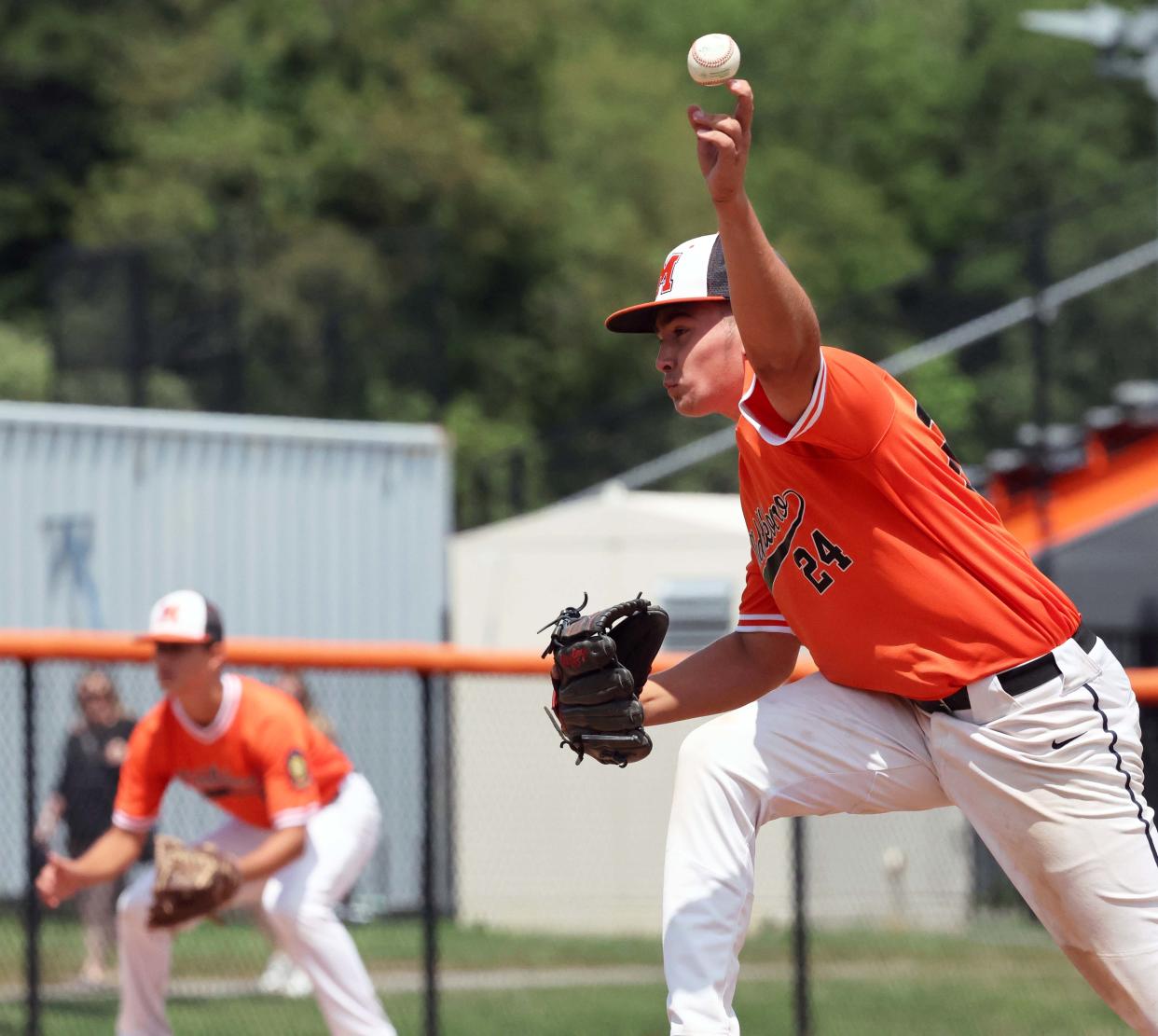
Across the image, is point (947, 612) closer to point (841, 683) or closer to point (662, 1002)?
point (841, 683)

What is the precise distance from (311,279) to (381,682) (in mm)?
9054

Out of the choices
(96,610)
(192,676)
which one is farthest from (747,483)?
(96,610)

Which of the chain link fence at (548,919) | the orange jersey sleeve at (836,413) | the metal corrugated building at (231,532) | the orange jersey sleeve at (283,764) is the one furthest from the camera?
the metal corrugated building at (231,532)

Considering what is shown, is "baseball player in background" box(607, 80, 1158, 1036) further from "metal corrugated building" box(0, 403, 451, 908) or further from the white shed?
"metal corrugated building" box(0, 403, 451, 908)

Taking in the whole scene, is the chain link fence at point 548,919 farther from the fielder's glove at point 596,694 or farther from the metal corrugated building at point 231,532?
the fielder's glove at point 596,694

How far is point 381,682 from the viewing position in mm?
12344

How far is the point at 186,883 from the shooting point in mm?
6418

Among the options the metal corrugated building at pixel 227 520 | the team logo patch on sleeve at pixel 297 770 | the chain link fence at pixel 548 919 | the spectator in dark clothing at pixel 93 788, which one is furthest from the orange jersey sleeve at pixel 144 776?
the metal corrugated building at pixel 227 520

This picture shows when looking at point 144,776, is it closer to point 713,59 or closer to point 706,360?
point 706,360

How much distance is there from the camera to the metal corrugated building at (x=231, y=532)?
1260cm

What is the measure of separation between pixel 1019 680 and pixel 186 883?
10.5ft

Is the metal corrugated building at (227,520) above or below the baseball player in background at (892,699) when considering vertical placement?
above

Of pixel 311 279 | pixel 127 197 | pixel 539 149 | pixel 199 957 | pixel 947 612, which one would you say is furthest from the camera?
pixel 539 149

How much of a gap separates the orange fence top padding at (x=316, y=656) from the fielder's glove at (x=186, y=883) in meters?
1.11
